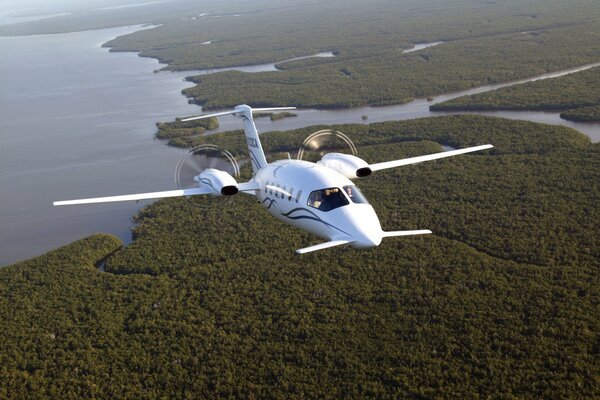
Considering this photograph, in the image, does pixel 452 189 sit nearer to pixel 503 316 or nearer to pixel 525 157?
pixel 525 157

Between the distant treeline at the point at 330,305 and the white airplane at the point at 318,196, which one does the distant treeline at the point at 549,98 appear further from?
the white airplane at the point at 318,196

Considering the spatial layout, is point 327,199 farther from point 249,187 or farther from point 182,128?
point 182,128

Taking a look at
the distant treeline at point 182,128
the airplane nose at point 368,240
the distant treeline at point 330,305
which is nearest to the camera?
the airplane nose at point 368,240

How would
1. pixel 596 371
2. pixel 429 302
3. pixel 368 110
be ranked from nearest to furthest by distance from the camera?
pixel 596 371 < pixel 429 302 < pixel 368 110

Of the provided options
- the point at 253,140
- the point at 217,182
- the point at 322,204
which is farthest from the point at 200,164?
the point at 322,204

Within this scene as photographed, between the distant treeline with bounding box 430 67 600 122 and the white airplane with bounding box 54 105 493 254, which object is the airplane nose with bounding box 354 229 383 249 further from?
the distant treeline with bounding box 430 67 600 122

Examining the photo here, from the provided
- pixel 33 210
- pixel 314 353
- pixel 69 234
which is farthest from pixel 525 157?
pixel 33 210

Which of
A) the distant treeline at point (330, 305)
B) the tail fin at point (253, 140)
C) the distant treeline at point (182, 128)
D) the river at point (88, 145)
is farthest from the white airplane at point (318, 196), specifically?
the distant treeline at point (182, 128)
